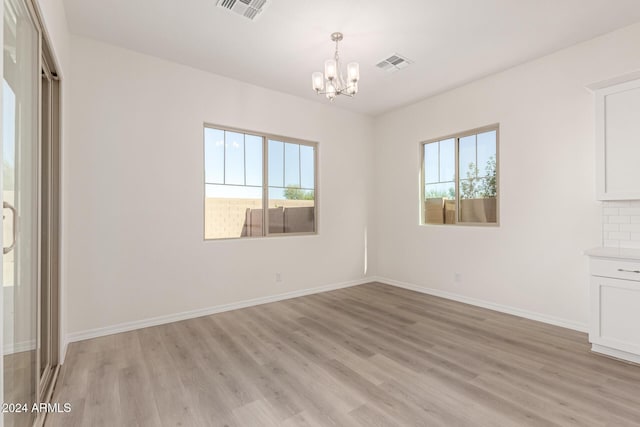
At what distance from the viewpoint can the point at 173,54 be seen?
3521 mm

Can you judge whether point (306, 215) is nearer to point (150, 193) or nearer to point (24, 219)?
point (150, 193)

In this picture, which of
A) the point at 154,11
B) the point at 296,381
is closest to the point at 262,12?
the point at 154,11

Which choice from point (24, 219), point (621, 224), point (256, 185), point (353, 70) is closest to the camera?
point (24, 219)

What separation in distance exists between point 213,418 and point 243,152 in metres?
3.25

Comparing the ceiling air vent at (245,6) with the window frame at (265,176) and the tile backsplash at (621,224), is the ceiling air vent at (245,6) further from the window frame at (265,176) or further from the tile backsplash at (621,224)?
the tile backsplash at (621,224)

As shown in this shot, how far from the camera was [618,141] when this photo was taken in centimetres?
284

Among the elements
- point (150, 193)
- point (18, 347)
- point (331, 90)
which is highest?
point (331, 90)

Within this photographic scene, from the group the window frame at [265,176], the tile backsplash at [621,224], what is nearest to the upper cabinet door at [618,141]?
the tile backsplash at [621,224]

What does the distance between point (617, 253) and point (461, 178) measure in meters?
2.09

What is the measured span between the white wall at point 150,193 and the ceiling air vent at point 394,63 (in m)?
1.51

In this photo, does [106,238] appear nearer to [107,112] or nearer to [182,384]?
[107,112]

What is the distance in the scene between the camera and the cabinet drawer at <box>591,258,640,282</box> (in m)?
2.53

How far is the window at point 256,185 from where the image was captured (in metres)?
4.08

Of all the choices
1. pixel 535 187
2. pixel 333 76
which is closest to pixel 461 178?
pixel 535 187
